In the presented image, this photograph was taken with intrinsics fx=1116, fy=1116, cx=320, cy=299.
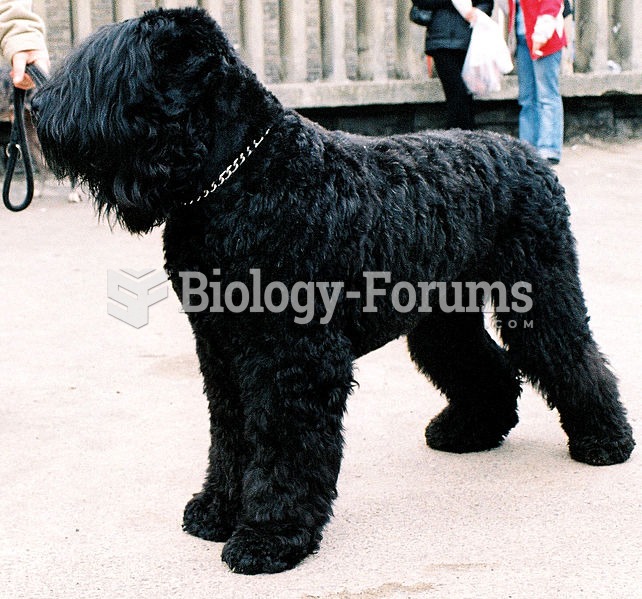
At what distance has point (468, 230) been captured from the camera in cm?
389

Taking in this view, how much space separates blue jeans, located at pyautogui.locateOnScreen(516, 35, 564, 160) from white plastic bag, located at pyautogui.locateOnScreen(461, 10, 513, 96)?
0.45 meters

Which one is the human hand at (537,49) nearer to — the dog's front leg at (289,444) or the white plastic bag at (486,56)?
the white plastic bag at (486,56)

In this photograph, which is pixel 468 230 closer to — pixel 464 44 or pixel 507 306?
pixel 507 306

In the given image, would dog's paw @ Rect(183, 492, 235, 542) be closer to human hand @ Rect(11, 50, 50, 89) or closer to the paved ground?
the paved ground

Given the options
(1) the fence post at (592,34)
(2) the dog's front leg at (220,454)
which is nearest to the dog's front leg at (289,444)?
(2) the dog's front leg at (220,454)

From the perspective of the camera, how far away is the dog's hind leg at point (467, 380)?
14.5ft

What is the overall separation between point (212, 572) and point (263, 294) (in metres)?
0.86

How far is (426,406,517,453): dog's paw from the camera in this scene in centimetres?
443

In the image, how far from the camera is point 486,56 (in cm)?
819

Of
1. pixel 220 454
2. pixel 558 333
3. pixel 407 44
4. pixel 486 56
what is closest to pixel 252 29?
pixel 407 44

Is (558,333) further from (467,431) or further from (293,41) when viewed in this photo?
(293,41)

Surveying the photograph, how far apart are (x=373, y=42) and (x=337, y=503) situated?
23.1 feet

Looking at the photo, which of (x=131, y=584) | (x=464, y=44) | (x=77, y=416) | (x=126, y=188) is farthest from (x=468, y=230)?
(x=464, y=44)

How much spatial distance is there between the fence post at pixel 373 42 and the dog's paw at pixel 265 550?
24.2 ft
